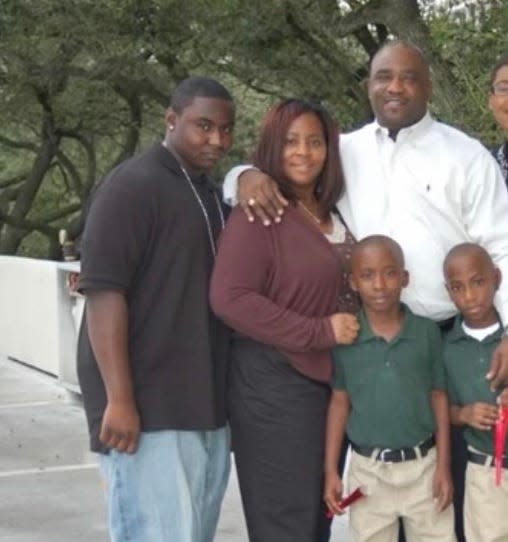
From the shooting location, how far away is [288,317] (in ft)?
11.1

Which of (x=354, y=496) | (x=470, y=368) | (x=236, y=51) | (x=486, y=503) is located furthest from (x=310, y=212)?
(x=236, y=51)

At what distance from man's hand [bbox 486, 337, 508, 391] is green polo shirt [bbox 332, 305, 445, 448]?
0.66 feet

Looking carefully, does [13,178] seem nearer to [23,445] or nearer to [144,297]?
[23,445]

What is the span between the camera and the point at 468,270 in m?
3.44

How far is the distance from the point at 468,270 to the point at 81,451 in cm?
461

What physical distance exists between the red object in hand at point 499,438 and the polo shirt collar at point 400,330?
0.34 m

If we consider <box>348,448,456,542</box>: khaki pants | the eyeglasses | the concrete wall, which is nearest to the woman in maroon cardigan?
<box>348,448,456,542</box>: khaki pants

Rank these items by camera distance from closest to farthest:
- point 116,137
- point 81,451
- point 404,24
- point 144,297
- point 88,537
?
point 144,297 → point 88,537 → point 81,451 → point 404,24 → point 116,137

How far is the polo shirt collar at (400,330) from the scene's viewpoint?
3.55 meters

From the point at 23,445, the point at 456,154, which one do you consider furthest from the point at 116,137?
the point at 456,154

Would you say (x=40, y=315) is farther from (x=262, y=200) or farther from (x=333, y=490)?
(x=262, y=200)

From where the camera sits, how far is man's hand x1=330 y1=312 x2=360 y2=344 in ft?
11.2

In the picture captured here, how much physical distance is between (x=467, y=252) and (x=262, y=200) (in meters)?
Answer: 0.61

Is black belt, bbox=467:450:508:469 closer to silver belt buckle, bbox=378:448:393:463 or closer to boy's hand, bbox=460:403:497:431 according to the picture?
boy's hand, bbox=460:403:497:431
